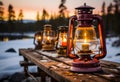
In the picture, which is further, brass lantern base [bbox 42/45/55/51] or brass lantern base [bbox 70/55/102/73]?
brass lantern base [bbox 42/45/55/51]

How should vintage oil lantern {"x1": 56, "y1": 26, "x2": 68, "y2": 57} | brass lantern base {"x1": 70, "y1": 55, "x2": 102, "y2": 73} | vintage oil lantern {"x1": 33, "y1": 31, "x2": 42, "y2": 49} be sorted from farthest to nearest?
vintage oil lantern {"x1": 33, "y1": 31, "x2": 42, "y2": 49} → vintage oil lantern {"x1": 56, "y1": 26, "x2": 68, "y2": 57} → brass lantern base {"x1": 70, "y1": 55, "x2": 102, "y2": 73}

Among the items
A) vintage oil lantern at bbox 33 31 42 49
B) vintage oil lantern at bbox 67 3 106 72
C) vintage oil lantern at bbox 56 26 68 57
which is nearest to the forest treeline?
vintage oil lantern at bbox 33 31 42 49

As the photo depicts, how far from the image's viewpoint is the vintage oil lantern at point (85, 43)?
11.8 feet

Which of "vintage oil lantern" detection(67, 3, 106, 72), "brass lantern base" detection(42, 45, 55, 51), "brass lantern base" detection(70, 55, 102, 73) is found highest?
"vintage oil lantern" detection(67, 3, 106, 72)

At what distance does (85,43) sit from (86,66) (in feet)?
0.99

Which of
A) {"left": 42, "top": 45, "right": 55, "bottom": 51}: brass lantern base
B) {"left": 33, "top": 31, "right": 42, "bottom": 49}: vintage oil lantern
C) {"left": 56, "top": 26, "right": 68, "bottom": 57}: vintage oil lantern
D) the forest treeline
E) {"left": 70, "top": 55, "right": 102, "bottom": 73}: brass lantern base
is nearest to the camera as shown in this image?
{"left": 70, "top": 55, "right": 102, "bottom": 73}: brass lantern base

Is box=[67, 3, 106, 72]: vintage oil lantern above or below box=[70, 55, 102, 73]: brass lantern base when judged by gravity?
above

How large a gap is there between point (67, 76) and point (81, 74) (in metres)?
0.23

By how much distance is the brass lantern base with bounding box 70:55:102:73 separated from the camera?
11.6 feet

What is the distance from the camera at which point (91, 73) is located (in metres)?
3.46

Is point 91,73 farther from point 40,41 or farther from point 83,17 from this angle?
point 40,41

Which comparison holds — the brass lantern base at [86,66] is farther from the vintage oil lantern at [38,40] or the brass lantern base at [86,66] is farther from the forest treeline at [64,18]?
the forest treeline at [64,18]

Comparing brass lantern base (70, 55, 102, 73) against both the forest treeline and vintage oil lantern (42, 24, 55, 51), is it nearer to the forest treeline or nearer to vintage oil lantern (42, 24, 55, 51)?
vintage oil lantern (42, 24, 55, 51)

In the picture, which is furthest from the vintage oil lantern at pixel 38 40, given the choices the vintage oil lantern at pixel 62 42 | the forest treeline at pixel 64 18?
the forest treeline at pixel 64 18
